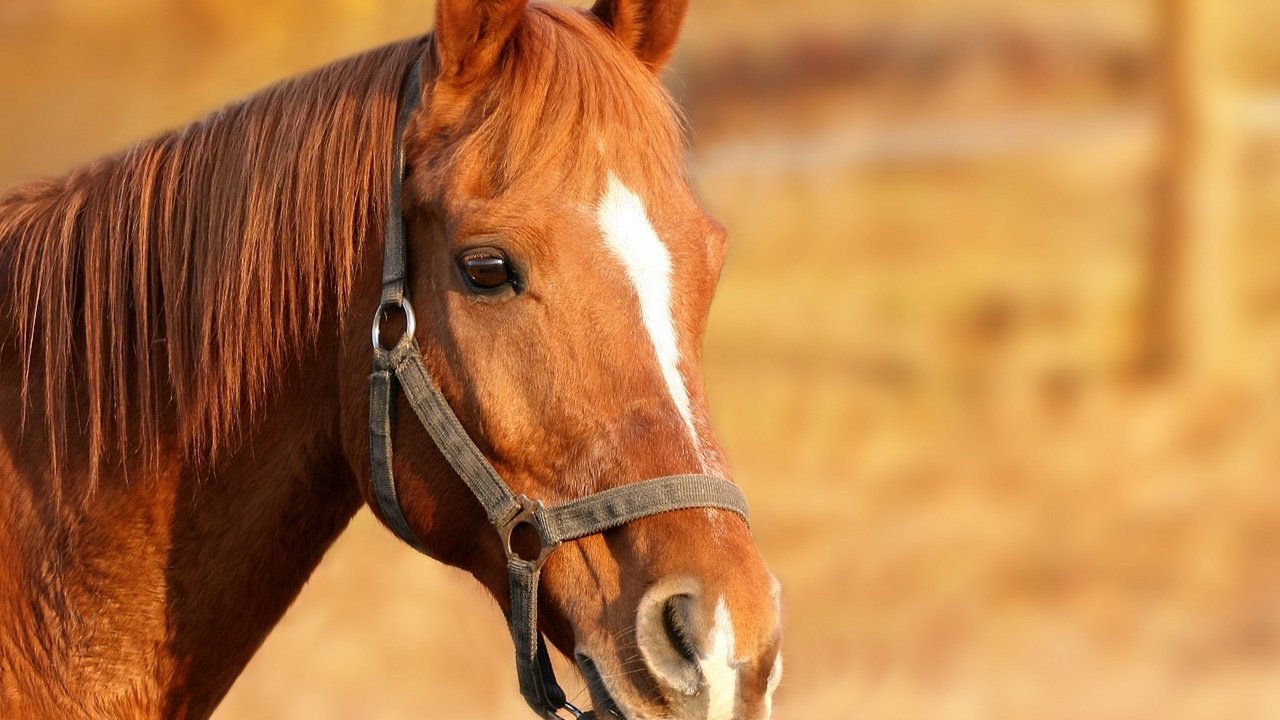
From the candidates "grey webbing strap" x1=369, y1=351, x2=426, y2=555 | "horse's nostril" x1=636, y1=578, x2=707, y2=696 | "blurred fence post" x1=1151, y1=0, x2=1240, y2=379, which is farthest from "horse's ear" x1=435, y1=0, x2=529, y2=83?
"blurred fence post" x1=1151, y1=0, x2=1240, y2=379

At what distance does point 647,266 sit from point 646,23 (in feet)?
2.01

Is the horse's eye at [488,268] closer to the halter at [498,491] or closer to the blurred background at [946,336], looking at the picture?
the halter at [498,491]

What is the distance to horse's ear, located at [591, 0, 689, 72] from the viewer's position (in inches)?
97.8

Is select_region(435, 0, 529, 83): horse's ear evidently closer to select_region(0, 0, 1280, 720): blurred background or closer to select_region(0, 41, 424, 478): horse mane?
select_region(0, 41, 424, 478): horse mane

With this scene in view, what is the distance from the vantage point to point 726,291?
14.0 metres

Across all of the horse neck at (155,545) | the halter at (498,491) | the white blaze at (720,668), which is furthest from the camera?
the horse neck at (155,545)

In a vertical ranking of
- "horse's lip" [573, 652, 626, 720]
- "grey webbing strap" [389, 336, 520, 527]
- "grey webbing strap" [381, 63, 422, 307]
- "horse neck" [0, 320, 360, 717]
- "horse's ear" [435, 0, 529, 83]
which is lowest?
"horse neck" [0, 320, 360, 717]

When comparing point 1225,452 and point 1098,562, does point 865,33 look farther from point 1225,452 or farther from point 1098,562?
point 1098,562

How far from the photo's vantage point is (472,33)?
7.26 ft

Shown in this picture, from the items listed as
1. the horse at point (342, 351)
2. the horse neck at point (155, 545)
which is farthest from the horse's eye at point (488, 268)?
the horse neck at point (155, 545)

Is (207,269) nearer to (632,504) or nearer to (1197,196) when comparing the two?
(632,504)

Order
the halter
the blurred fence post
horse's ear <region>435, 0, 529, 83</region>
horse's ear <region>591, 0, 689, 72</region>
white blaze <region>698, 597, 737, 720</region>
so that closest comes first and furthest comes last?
1. white blaze <region>698, 597, 737, 720</region>
2. the halter
3. horse's ear <region>435, 0, 529, 83</region>
4. horse's ear <region>591, 0, 689, 72</region>
5. the blurred fence post

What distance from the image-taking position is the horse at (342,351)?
2.10 m

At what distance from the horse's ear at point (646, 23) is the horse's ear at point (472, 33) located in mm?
265
